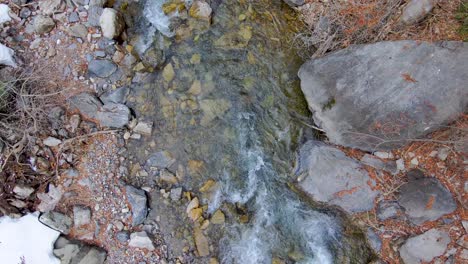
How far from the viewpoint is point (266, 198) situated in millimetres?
3395

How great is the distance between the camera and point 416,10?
3090 millimetres

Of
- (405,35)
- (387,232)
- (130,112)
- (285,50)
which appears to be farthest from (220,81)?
(387,232)

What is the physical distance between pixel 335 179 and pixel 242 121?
953 millimetres

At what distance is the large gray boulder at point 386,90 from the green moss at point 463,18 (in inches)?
3.3

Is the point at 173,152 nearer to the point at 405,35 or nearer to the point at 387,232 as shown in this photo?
the point at 387,232

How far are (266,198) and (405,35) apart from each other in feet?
5.87

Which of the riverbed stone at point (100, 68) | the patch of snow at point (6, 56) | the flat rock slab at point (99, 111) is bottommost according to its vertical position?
the flat rock slab at point (99, 111)

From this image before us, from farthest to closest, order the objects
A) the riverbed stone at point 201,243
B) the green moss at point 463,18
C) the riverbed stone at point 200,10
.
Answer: the riverbed stone at point 200,10, the riverbed stone at point 201,243, the green moss at point 463,18

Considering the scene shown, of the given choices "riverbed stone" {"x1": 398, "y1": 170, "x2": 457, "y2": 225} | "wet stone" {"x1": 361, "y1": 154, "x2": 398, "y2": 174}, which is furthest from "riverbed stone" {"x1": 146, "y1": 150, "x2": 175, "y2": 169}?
"riverbed stone" {"x1": 398, "y1": 170, "x2": 457, "y2": 225}

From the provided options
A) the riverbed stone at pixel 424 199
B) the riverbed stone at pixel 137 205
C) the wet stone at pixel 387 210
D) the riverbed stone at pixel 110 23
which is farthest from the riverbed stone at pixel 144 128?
the riverbed stone at pixel 424 199

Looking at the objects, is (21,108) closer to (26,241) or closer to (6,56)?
(6,56)

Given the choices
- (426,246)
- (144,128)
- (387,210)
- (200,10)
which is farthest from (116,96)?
(426,246)

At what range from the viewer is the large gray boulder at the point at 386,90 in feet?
9.87

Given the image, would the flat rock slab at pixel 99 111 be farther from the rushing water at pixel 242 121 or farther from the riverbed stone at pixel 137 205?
the riverbed stone at pixel 137 205
